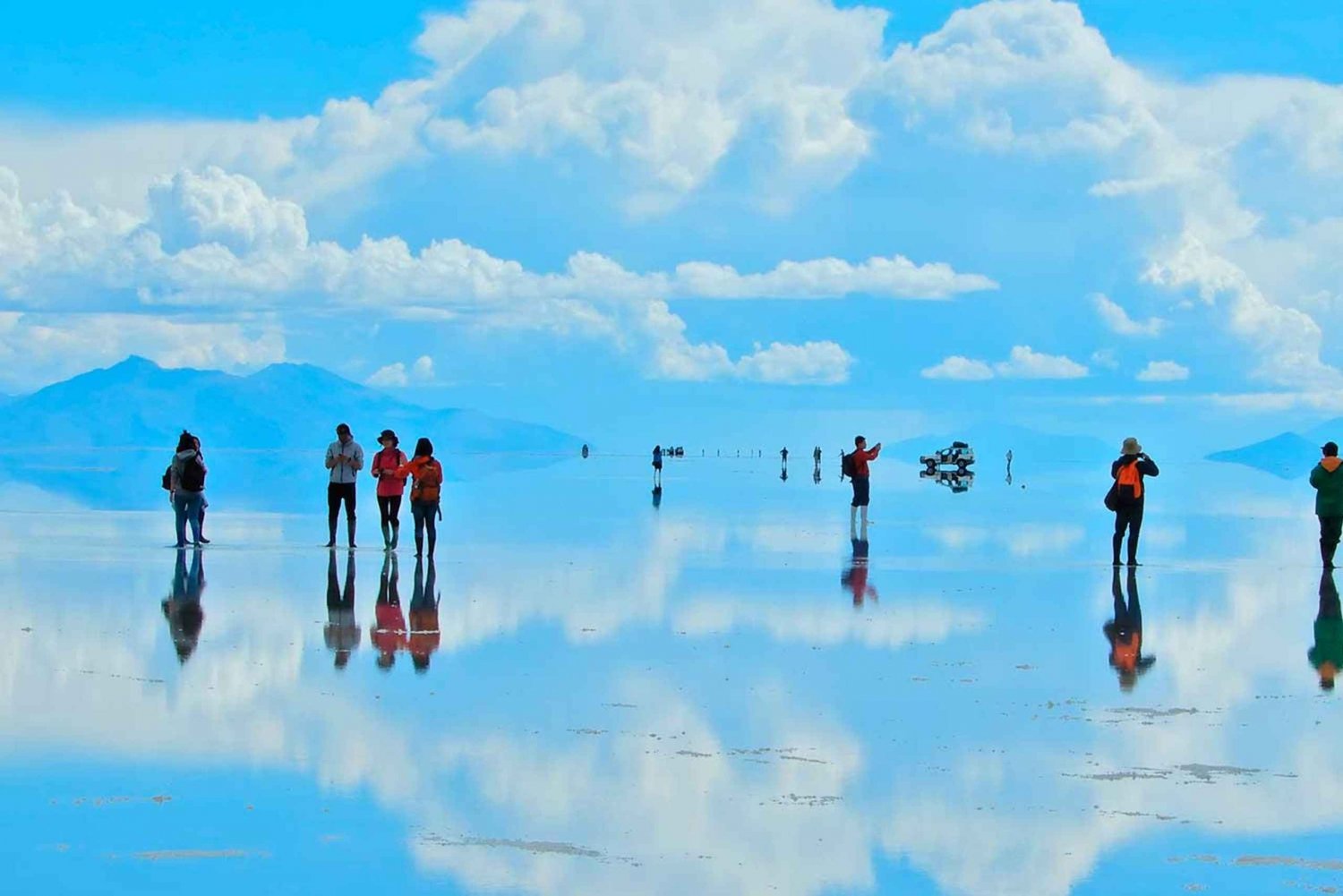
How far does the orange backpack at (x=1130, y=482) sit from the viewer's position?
2589cm

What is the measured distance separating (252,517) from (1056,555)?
17391 mm

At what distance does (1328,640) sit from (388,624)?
8710 millimetres

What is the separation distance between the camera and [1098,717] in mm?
12570

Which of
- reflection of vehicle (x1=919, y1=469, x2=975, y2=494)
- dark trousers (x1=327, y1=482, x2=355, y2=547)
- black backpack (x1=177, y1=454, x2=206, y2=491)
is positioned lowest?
dark trousers (x1=327, y1=482, x2=355, y2=547)

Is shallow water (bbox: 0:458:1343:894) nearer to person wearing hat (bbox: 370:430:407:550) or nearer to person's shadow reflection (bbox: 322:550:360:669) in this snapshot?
person's shadow reflection (bbox: 322:550:360:669)

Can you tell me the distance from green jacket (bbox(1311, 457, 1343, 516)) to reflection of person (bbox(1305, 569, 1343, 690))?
335 cm

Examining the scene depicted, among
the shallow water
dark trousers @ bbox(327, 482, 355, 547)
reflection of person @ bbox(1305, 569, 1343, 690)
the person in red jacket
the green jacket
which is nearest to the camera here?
the shallow water

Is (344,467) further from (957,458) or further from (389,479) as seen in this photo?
(957,458)

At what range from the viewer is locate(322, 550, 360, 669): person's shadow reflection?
15.7m

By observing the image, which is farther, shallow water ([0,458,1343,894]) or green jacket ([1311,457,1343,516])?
green jacket ([1311,457,1343,516])

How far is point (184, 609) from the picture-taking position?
18.9 m

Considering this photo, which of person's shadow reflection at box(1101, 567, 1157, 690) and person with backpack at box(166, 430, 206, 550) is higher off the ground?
person with backpack at box(166, 430, 206, 550)

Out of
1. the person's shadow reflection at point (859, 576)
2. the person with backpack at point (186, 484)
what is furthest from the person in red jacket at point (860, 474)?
the person with backpack at point (186, 484)

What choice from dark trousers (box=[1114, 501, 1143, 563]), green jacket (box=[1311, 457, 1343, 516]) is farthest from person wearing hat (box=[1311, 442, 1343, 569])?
dark trousers (box=[1114, 501, 1143, 563])
